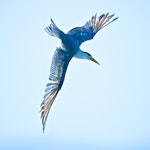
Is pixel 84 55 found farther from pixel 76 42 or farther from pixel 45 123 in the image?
pixel 45 123

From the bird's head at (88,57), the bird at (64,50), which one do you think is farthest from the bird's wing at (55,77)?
the bird's head at (88,57)

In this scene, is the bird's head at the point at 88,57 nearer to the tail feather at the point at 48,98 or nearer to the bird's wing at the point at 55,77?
the bird's wing at the point at 55,77

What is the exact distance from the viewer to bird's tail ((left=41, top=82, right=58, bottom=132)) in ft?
61.3

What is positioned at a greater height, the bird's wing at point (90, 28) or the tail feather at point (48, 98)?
the bird's wing at point (90, 28)

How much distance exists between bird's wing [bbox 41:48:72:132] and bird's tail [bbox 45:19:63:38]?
615 mm

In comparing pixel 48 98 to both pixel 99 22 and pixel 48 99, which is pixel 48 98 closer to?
pixel 48 99

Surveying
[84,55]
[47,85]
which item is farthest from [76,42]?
[47,85]

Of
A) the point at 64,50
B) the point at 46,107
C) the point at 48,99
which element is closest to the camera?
the point at 46,107

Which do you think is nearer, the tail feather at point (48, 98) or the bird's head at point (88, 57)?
the tail feather at point (48, 98)

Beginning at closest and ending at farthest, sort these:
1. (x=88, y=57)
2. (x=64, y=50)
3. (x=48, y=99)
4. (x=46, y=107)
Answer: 1. (x=46, y=107)
2. (x=48, y=99)
3. (x=64, y=50)
4. (x=88, y=57)

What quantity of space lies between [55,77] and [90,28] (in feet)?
9.26

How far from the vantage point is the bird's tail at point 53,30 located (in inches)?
746

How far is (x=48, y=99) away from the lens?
744 inches

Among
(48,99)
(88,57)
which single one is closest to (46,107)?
(48,99)
